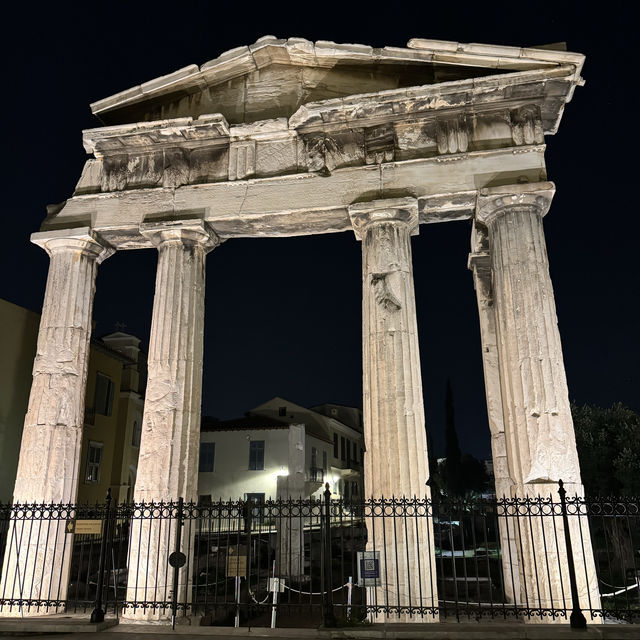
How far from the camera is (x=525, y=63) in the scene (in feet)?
38.2

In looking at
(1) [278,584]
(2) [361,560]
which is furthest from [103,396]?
(2) [361,560]

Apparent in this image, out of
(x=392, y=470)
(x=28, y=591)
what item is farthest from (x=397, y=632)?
(x=28, y=591)

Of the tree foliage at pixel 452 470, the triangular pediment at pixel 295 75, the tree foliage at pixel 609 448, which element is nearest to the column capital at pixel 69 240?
the triangular pediment at pixel 295 75

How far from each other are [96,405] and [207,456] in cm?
1149

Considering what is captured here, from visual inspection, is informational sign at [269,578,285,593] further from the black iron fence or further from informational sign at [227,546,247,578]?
informational sign at [227,546,247,578]

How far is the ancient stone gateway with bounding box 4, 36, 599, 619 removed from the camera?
10.5 m

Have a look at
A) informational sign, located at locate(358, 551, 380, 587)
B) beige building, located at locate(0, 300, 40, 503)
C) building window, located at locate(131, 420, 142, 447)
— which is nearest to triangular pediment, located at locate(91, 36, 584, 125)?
beige building, located at locate(0, 300, 40, 503)

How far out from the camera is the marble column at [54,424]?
10.7 metres

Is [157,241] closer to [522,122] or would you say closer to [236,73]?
[236,73]

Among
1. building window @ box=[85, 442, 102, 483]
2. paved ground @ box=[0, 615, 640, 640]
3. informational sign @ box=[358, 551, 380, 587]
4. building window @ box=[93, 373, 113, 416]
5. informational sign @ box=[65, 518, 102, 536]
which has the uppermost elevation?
building window @ box=[93, 373, 113, 416]

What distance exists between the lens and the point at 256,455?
32.6 m

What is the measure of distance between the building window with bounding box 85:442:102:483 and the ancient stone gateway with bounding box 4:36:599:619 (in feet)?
35.8

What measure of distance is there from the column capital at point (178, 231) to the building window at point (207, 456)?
72.9ft

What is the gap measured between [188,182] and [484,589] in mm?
13209
